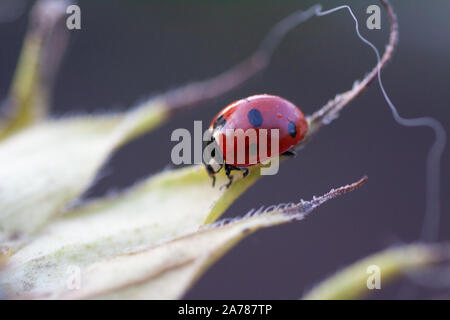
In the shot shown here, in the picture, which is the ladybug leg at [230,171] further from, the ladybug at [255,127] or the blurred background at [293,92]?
the blurred background at [293,92]

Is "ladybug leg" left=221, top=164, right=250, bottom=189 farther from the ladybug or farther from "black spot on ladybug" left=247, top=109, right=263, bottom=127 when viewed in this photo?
"black spot on ladybug" left=247, top=109, right=263, bottom=127

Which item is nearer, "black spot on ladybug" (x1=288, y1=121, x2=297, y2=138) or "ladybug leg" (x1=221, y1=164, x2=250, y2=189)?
"ladybug leg" (x1=221, y1=164, x2=250, y2=189)

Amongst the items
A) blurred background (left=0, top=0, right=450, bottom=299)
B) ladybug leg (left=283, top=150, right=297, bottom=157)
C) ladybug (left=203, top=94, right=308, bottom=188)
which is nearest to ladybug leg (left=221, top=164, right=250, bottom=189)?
ladybug (left=203, top=94, right=308, bottom=188)

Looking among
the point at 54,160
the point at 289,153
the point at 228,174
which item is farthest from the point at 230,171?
the point at 54,160

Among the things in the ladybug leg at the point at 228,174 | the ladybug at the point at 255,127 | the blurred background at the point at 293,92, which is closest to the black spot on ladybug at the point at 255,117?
the ladybug at the point at 255,127

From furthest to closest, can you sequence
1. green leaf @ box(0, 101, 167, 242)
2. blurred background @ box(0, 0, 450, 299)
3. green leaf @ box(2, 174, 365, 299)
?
blurred background @ box(0, 0, 450, 299) < green leaf @ box(0, 101, 167, 242) < green leaf @ box(2, 174, 365, 299)
